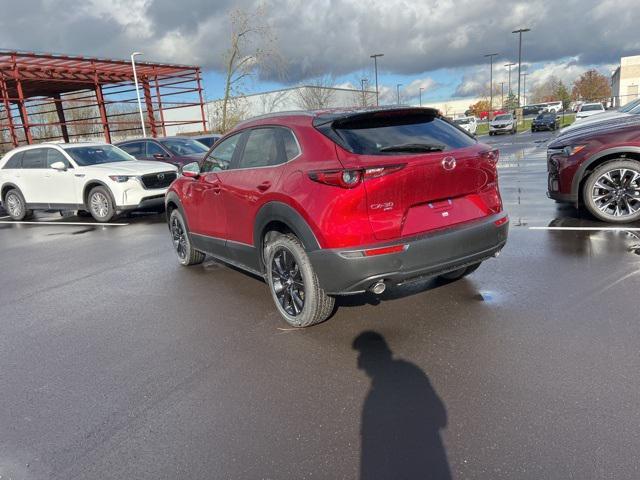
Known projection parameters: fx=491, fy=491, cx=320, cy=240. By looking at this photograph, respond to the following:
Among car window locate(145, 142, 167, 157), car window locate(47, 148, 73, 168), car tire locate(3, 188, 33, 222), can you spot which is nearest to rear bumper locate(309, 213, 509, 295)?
car window locate(47, 148, 73, 168)

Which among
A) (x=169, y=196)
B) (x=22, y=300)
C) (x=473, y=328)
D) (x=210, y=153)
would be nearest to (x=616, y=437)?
(x=473, y=328)

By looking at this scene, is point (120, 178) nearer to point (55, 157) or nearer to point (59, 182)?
point (59, 182)

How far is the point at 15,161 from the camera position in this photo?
1181cm

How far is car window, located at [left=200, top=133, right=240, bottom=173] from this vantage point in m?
5.01

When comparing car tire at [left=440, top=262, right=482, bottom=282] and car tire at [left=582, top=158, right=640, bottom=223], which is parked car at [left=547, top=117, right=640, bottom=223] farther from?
car tire at [left=440, top=262, right=482, bottom=282]

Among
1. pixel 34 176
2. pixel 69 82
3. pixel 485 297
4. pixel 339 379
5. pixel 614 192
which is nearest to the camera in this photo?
pixel 339 379

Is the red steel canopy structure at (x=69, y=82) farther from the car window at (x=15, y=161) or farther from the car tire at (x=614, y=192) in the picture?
the car tire at (x=614, y=192)

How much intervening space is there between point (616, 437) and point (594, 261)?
310 cm

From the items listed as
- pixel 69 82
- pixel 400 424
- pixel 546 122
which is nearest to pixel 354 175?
pixel 400 424

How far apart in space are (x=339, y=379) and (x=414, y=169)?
5.17ft

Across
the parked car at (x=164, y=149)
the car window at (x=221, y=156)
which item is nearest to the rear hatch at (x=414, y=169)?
the car window at (x=221, y=156)

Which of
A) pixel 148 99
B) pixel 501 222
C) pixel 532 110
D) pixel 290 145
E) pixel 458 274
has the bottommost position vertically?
pixel 458 274

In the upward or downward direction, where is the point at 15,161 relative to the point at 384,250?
upward

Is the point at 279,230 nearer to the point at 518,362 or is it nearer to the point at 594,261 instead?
the point at 518,362
